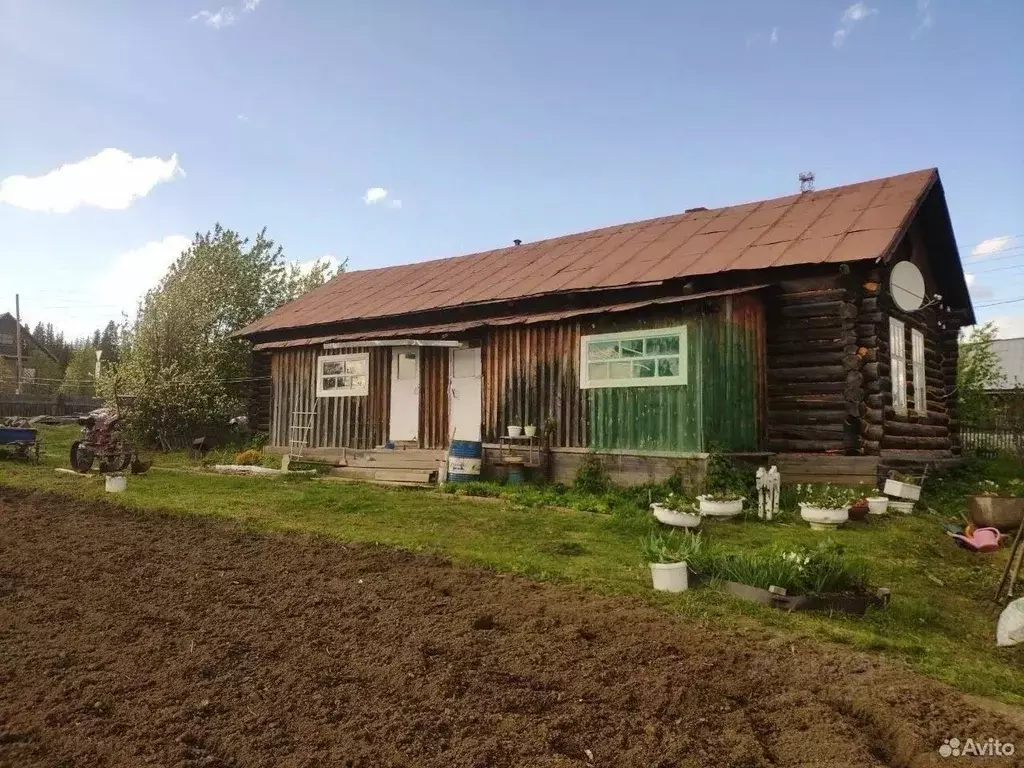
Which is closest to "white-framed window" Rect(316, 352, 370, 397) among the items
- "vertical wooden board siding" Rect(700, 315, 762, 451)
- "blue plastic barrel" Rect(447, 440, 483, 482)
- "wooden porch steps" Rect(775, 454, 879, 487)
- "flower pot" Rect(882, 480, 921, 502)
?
"blue plastic barrel" Rect(447, 440, 483, 482)

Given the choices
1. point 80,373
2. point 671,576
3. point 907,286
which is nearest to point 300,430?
point 671,576

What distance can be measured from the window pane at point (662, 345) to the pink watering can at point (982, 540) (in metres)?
4.67

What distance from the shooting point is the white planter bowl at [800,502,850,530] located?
9.14 meters

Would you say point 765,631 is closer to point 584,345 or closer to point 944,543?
point 944,543

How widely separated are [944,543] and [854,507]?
3.64 feet

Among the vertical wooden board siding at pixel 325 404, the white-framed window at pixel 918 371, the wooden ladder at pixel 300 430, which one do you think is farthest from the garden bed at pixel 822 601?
the wooden ladder at pixel 300 430

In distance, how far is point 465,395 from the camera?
14.8 metres

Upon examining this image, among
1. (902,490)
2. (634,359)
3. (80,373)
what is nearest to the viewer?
(902,490)

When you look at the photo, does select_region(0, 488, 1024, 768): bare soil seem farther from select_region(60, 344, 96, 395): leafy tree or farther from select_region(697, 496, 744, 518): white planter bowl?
select_region(60, 344, 96, 395): leafy tree

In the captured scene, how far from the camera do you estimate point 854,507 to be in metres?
9.80

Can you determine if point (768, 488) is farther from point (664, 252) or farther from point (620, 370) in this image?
point (664, 252)

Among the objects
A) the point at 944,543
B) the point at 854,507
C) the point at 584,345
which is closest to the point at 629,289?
the point at 584,345

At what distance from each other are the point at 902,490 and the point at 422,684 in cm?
945

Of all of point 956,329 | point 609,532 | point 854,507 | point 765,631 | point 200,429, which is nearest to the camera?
point 765,631
